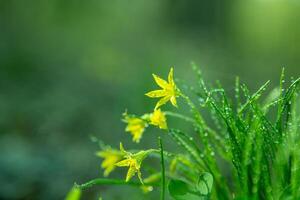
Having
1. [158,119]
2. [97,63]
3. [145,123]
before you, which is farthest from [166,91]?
[97,63]

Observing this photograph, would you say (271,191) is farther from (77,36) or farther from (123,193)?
(77,36)

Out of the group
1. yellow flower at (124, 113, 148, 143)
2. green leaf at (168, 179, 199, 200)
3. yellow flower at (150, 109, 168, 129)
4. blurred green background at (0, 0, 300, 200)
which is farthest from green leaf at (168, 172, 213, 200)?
blurred green background at (0, 0, 300, 200)

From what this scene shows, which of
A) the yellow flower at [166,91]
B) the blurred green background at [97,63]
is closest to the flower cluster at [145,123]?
the yellow flower at [166,91]

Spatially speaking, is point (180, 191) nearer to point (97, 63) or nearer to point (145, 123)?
point (145, 123)

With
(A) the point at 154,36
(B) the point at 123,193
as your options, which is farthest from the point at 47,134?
(A) the point at 154,36

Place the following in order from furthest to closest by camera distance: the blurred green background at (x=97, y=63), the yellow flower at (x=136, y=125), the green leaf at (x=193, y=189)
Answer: the blurred green background at (x=97, y=63) → the yellow flower at (x=136, y=125) → the green leaf at (x=193, y=189)

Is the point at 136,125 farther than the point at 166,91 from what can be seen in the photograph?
Yes

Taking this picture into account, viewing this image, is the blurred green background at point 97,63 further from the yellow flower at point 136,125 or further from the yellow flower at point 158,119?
the yellow flower at point 158,119

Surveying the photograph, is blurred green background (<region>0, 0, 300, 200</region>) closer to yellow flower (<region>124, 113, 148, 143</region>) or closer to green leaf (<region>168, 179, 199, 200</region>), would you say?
yellow flower (<region>124, 113, 148, 143</region>)

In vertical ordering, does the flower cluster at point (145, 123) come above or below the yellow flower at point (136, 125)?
below
